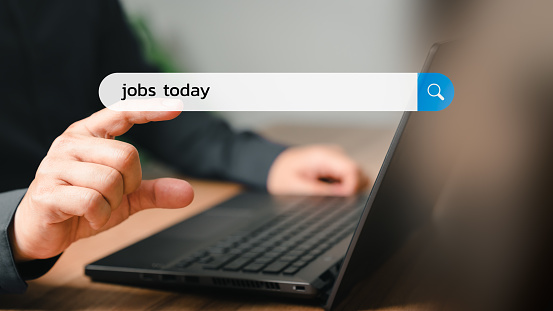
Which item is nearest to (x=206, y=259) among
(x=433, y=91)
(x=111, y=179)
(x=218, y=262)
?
(x=218, y=262)

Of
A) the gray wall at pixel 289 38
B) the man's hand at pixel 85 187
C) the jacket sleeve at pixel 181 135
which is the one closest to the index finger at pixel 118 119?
the man's hand at pixel 85 187

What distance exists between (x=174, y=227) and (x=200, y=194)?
227 mm

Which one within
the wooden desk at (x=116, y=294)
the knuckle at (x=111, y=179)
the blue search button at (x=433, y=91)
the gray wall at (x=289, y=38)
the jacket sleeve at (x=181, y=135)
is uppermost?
the gray wall at (x=289, y=38)

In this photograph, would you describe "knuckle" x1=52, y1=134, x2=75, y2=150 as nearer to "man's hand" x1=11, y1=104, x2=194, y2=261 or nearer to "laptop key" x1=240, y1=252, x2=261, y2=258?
"man's hand" x1=11, y1=104, x2=194, y2=261

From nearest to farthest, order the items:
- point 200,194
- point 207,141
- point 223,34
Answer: point 200,194 < point 207,141 < point 223,34

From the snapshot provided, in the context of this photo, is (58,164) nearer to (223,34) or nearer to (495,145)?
(495,145)

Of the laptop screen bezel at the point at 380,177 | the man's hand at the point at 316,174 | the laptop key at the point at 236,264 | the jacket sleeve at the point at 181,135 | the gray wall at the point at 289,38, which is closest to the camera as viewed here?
the laptop screen bezel at the point at 380,177

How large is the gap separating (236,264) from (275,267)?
0.12ft

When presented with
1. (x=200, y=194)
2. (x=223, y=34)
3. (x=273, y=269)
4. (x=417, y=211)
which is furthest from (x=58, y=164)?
(x=223, y=34)

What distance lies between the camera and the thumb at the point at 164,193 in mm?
445

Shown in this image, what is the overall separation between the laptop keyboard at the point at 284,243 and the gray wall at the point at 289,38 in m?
1.53

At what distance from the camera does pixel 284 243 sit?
52 cm

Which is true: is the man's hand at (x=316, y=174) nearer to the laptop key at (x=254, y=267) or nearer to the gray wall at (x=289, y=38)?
the laptop key at (x=254, y=267)

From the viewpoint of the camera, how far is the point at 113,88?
1.47 ft
